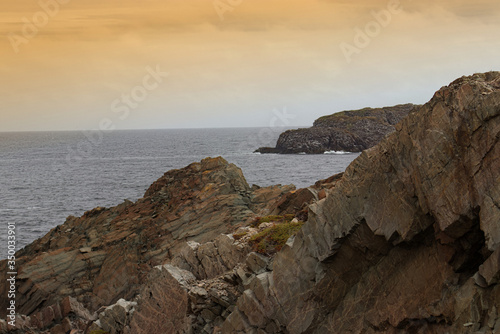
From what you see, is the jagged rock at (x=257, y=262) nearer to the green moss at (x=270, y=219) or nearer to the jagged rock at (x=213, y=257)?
the jagged rock at (x=213, y=257)

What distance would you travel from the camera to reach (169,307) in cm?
2789

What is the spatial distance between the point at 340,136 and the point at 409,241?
161m

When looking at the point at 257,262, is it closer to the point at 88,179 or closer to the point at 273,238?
the point at 273,238

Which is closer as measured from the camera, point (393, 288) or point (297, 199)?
point (393, 288)

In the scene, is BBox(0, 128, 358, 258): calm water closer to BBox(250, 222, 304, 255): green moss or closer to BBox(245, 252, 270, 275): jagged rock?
BBox(250, 222, 304, 255): green moss

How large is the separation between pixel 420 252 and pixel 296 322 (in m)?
6.35

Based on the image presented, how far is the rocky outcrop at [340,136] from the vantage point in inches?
6895

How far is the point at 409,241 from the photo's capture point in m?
19.1

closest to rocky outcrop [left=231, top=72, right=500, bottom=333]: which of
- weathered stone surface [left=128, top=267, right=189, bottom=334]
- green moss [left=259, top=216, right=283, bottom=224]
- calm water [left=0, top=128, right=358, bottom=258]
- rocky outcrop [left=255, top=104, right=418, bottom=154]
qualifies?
weathered stone surface [left=128, top=267, right=189, bottom=334]

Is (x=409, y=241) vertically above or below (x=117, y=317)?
above

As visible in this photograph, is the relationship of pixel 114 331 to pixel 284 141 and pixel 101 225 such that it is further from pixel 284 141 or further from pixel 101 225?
pixel 284 141

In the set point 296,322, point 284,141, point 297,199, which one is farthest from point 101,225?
point 284,141

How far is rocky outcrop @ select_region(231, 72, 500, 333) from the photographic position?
16547 millimetres

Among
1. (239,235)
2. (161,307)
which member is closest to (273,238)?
(239,235)
